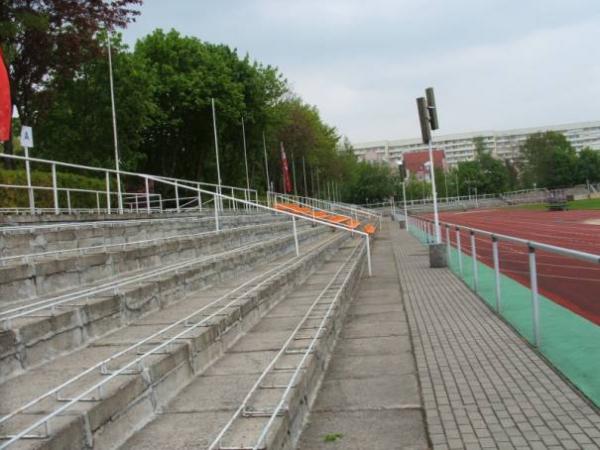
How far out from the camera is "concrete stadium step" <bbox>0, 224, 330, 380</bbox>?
419 centimetres

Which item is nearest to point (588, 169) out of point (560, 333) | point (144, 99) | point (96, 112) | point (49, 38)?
point (144, 99)

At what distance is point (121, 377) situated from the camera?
397 centimetres

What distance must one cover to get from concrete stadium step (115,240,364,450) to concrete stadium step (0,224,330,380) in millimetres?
941

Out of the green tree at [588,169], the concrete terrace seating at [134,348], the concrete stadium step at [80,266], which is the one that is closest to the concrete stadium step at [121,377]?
the concrete terrace seating at [134,348]

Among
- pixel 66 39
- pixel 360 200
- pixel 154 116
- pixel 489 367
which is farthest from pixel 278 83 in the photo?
pixel 360 200

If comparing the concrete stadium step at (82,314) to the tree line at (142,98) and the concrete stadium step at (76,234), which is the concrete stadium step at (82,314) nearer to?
the concrete stadium step at (76,234)

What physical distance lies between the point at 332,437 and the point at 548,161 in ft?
421

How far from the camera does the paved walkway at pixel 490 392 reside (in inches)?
174

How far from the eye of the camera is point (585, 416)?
187 inches

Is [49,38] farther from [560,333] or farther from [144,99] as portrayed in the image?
[560,333]

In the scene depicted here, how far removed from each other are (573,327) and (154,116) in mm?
34226

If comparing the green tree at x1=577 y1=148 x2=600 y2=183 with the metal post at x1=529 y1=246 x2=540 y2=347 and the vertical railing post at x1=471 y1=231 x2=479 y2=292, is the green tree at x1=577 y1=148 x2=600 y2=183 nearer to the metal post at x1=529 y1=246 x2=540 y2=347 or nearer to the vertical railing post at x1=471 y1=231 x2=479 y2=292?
the vertical railing post at x1=471 y1=231 x2=479 y2=292

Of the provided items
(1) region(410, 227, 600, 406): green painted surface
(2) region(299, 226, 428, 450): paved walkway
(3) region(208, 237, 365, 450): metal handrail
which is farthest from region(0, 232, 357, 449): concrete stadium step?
(1) region(410, 227, 600, 406): green painted surface

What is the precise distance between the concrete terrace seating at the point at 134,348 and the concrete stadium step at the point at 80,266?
11cm
